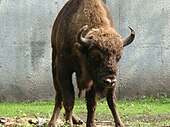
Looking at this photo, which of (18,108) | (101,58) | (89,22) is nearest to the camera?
(101,58)

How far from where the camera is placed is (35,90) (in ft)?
41.6

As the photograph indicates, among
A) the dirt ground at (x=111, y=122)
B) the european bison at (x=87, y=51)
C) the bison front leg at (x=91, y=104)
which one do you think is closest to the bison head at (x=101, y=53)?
the european bison at (x=87, y=51)

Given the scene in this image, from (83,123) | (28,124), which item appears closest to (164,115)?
(83,123)

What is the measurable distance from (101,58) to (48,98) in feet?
17.1

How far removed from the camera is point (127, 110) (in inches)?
445

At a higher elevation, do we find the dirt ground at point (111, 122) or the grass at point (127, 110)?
→ the grass at point (127, 110)

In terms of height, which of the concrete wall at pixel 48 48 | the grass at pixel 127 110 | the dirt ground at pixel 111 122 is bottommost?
the dirt ground at pixel 111 122

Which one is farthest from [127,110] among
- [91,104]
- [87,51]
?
[87,51]

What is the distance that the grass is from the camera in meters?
10.1

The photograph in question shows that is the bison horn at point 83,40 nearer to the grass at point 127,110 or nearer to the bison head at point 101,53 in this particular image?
the bison head at point 101,53

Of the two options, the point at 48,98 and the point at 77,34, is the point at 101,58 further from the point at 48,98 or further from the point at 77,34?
the point at 48,98

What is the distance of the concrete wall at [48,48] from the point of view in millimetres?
12664

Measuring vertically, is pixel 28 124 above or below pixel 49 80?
below

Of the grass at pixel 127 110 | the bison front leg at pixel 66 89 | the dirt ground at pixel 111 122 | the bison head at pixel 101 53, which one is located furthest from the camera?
the grass at pixel 127 110
